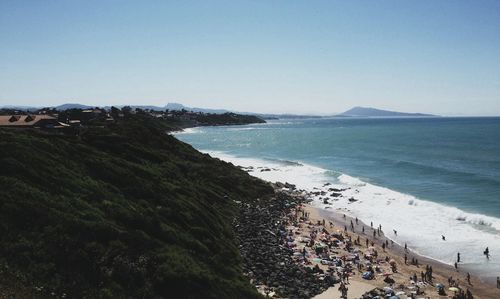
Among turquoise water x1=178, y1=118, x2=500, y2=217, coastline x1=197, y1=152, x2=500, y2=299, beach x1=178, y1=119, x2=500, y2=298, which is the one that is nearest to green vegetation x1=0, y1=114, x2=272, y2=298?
coastline x1=197, y1=152, x2=500, y2=299

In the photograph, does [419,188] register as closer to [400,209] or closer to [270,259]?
[400,209]

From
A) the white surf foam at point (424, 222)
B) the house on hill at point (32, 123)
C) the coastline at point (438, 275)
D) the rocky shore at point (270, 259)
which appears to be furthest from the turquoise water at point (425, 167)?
the house on hill at point (32, 123)

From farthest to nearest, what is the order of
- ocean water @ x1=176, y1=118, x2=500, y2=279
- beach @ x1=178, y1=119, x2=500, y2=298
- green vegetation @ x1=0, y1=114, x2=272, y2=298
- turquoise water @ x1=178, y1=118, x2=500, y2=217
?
turquoise water @ x1=178, y1=118, x2=500, y2=217 < ocean water @ x1=176, y1=118, x2=500, y2=279 < beach @ x1=178, y1=119, x2=500, y2=298 < green vegetation @ x1=0, y1=114, x2=272, y2=298

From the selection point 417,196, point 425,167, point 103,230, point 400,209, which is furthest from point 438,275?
point 425,167

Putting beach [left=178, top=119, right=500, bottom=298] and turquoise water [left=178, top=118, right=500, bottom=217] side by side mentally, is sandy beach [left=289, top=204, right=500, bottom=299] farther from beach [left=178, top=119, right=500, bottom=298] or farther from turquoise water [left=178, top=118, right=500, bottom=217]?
turquoise water [left=178, top=118, right=500, bottom=217]

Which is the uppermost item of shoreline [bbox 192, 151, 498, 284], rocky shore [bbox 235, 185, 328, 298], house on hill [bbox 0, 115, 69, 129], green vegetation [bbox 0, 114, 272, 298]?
house on hill [bbox 0, 115, 69, 129]

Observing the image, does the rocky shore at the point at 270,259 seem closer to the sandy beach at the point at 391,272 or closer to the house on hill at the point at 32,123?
the sandy beach at the point at 391,272
